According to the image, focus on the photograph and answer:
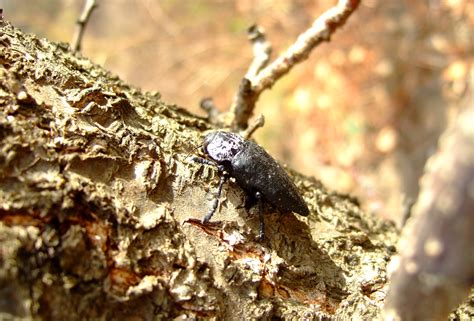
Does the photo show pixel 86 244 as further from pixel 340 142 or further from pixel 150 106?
pixel 340 142

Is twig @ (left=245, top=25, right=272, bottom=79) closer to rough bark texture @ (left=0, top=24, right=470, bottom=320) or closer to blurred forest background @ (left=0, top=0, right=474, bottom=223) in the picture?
rough bark texture @ (left=0, top=24, right=470, bottom=320)

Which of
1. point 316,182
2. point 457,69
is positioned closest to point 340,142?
point 457,69

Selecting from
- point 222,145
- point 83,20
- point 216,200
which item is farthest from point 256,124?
point 83,20

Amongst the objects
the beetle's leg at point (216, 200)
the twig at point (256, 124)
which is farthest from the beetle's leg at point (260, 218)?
the twig at point (256, 124)

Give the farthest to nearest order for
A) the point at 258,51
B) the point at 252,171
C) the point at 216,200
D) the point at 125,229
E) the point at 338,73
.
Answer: the point at 338,73
the point at 258,51
the point at 252,171
the point at 216,200
the point at 125,229

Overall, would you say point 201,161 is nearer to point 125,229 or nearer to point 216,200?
point 216,200
